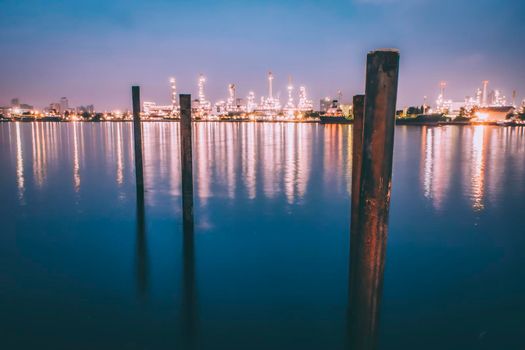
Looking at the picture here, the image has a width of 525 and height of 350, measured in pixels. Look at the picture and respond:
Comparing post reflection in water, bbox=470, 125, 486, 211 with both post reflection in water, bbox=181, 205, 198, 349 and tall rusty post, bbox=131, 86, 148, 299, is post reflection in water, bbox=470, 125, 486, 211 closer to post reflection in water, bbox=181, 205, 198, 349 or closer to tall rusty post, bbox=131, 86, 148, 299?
post reflection in water, bbox=181, 205, 198, 349

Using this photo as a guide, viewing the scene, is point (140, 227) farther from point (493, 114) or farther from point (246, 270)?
point (493, 114)

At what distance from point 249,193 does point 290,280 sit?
26.3ft

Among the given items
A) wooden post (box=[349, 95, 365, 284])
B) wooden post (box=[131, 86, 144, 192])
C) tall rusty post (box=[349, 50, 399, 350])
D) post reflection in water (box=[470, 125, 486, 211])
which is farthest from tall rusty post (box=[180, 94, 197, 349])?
post reflection in water (box=[470, 125, 486, 211])

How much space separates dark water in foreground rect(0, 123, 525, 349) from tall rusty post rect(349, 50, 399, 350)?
193 centimetres

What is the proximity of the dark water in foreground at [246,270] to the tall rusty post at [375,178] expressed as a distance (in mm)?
1926

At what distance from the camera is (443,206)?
1273cm

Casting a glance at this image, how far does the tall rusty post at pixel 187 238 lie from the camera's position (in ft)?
17.7

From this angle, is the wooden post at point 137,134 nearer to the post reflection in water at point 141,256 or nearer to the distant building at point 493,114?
the post reflection in water at point 141,256

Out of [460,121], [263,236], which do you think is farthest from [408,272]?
[460,121]

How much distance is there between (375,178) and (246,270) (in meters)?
4.75

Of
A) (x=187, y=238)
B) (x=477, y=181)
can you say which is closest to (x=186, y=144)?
(x=187, y=238)

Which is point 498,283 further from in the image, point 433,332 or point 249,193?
point 249,193

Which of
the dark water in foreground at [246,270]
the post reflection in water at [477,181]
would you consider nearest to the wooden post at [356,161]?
the dark water in foreground at [246,270]

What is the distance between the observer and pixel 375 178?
3.20 metres
